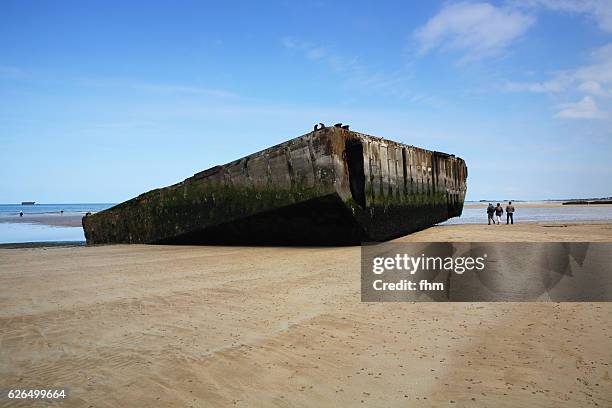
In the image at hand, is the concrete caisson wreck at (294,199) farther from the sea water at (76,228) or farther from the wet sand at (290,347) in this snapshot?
the sea water at (76,228)

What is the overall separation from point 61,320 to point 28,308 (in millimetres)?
677

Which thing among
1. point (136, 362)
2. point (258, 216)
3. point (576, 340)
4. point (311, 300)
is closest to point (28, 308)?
point (136, 362)

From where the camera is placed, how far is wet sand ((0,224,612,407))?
8.07ft

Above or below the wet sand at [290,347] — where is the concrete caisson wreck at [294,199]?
above

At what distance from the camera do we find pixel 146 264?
23.7 ft

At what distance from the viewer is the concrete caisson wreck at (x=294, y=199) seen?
846cm

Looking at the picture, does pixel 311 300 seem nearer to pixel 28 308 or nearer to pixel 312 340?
pixel 312 340

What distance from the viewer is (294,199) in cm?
863

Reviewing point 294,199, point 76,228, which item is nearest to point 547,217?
point 294,199

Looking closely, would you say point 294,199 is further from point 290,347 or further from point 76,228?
point 76,228

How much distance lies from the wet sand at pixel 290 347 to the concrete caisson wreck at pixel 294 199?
3.34m

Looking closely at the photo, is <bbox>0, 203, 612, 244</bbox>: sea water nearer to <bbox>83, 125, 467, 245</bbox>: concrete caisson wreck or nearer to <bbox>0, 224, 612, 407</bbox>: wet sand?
<bbox>83, 125, 467, 245</bbox>: concrete caisson wreck

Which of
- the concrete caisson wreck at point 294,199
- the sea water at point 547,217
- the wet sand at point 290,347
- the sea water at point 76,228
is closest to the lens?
the wet sand at point 290,347

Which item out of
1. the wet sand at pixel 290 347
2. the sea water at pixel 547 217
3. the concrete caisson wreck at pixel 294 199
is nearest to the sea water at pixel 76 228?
the sea water at pixel 547 217
